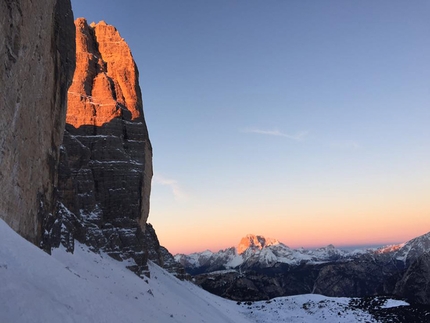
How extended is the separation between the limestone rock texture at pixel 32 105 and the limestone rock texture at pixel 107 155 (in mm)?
15631

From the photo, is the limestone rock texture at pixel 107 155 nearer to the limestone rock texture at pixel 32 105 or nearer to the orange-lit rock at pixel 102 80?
the orange-lit rock at pixel 102 80

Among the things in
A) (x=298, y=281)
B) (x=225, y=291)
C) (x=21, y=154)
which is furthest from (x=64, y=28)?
(x=298, y=281)

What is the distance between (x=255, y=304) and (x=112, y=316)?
205 ft

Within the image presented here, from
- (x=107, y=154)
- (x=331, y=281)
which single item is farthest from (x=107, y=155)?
(x=331, y=281)

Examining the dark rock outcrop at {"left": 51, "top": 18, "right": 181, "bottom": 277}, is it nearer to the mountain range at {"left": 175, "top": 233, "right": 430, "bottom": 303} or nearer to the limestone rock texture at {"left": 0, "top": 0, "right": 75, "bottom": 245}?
the limestone rock texture at {"left": 0, "top": 0, "right": 75, "bottom": 245}

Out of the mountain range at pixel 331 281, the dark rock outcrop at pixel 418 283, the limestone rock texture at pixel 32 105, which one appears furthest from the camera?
the mountain range at pixel 331 281

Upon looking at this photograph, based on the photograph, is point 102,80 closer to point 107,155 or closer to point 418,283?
point 107,155

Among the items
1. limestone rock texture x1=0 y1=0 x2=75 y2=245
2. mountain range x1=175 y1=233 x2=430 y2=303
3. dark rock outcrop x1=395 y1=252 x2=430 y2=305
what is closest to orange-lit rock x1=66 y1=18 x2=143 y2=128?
limestone rock texture x1=0 y1=0 x2=75 y2=245

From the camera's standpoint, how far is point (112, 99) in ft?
175

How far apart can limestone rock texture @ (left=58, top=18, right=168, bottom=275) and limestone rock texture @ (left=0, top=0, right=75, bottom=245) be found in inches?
615


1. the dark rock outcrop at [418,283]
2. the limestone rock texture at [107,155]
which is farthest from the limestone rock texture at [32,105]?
the dark rock outcrop at [418,283]

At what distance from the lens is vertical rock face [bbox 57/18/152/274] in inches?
1802

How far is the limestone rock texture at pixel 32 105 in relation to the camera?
16.4 meters

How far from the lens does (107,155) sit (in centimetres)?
5019
